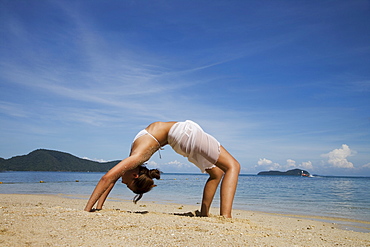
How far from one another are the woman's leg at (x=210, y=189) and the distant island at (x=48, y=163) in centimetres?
8670

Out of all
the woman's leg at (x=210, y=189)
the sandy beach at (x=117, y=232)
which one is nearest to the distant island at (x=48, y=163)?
the woman's leg at (x=210, y=189)

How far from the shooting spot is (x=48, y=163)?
98.1m

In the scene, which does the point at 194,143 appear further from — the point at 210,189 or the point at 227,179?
the point at 210,189

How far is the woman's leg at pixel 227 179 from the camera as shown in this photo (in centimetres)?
425

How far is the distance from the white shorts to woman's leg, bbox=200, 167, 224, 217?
0.66ft

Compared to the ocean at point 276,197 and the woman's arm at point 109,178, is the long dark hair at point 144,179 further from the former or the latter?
the ocean at point 276,197

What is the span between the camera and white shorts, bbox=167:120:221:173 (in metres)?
4.18

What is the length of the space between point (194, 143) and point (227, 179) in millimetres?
691

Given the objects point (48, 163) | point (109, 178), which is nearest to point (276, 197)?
point (109, 178)

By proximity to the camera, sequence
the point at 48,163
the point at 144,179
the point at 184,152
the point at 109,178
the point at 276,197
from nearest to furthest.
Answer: the point at 109,178
the point at 144,179
the point at 184,152
the point at 276,197
the point at 48,163

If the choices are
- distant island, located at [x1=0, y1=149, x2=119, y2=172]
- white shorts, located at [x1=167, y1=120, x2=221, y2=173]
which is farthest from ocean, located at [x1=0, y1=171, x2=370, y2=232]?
distant island, located at [x1=0, y1=149, x2=119, y2=172]

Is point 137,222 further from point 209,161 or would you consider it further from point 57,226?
point 209,161

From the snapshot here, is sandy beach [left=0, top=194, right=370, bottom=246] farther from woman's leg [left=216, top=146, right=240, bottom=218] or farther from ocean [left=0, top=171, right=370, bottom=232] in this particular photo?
ocean [left=0, top=171, right=370, bottom=232]

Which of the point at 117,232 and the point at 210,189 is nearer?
the point at 117,232
